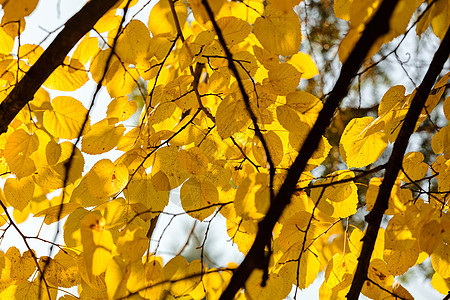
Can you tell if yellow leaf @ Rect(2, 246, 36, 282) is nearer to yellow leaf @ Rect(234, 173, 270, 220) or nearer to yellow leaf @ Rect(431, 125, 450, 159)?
yellow leaf @ Rect(234, 173, 270, 220)

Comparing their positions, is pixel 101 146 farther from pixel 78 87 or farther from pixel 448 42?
pixel 448 42

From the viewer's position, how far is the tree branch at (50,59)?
0.80 metres

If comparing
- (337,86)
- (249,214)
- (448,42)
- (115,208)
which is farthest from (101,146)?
(448,42)

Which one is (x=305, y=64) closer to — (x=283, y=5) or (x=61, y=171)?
(x=283, y=5)

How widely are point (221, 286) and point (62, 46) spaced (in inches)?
22.8

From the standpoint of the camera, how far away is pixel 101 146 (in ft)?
2.90

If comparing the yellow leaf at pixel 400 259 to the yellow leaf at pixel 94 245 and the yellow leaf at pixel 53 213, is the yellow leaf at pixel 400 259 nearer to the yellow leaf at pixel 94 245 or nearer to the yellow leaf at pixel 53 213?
the yellow leaf at pixel 94 245

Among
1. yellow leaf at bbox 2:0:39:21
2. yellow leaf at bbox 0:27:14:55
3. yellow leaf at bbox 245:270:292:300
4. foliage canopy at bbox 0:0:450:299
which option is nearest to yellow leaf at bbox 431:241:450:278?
foliage canopy at bbox 0:0:450:299

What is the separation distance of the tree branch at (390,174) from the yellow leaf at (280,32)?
245mm

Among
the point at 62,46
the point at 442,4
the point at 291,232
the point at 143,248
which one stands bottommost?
the point at 143,248

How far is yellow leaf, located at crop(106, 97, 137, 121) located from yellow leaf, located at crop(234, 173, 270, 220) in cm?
36

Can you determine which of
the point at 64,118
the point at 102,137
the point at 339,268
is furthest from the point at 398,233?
the point at 64,118

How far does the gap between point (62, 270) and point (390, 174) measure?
27.6 inches

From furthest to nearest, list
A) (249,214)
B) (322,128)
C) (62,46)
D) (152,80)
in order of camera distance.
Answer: (152,80) → (62,46) → (249,214) → (322,128)
